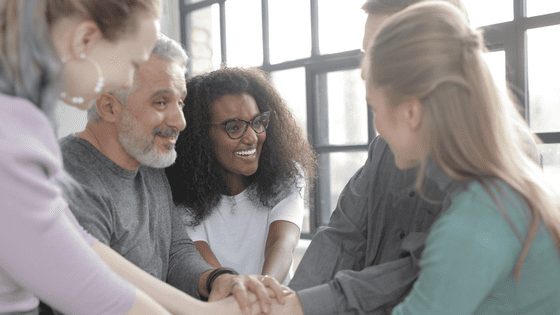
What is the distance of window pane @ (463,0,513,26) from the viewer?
3098mm

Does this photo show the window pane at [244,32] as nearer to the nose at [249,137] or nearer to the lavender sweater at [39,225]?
the nose at [249,137]

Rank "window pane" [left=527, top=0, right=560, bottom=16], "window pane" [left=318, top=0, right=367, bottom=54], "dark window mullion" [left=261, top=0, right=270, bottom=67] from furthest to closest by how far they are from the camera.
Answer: "dark window mullion" [left=261, top=0, right=270, bottom=67] < "window pane" [left=318, top=0, right=367, bottom=54] < "window pane" [left=527, top=0, right=560, bottom=16]

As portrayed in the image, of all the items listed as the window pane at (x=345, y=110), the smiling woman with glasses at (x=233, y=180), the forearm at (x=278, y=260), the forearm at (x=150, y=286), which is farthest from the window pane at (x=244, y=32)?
the forearm at (x=150, y=286)

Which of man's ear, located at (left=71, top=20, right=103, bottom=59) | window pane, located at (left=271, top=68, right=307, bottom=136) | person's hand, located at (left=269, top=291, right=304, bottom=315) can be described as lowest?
person's hand, located at (left=269, top=291, right=304, bottom=315)

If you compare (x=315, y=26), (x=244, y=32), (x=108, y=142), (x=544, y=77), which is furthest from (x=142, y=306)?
(x=244, y=32)

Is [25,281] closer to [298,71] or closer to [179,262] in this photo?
[179,262]

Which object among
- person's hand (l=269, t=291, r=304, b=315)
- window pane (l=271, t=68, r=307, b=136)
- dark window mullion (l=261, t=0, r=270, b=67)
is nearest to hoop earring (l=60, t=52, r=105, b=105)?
person's hand (l=269, t=291, r=304, b=315)

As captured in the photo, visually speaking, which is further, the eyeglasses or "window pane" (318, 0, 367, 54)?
"window pane" (318, 0, 367, 54)

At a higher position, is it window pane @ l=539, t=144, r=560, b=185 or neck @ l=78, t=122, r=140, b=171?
neck @ l=78, t=122, r=140, b=171

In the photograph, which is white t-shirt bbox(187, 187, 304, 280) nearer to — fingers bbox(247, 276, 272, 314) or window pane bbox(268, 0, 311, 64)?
fingers bbox(247, 276, 272, 314)

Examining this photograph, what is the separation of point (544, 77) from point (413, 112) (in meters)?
1.95

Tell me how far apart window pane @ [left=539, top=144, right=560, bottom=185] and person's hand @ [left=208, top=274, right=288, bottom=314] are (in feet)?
5.84

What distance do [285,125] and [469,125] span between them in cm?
117

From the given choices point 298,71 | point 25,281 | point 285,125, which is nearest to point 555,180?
point 285,125
